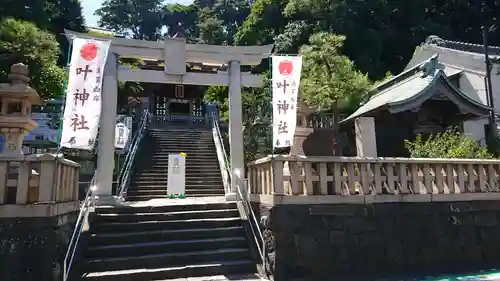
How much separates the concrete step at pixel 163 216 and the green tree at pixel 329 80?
7.56 m

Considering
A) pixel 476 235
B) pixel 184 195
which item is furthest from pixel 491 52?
pixel 184 195

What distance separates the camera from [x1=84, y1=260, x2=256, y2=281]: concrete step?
19.4ft

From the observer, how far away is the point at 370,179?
6.98 metres

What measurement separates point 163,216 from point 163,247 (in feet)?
2.96

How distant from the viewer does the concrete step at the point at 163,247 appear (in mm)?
6504

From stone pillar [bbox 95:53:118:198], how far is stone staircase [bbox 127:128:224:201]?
2168 millimetres

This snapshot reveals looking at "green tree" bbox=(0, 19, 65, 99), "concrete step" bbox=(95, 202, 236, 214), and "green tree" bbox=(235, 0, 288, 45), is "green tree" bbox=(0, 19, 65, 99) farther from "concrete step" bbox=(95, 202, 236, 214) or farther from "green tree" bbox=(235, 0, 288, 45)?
"green tree" bbox=(235, 0, 288, 45)

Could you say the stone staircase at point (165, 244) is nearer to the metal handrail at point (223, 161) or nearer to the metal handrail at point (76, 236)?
the metal handrail at point (76, 236)

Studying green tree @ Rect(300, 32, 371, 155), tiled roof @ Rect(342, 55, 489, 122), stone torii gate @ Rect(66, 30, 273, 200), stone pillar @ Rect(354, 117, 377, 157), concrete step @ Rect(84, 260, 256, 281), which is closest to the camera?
concrete step @ Rect(84, 260, 256, 281)

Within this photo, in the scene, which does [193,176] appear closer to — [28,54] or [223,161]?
[223,161]

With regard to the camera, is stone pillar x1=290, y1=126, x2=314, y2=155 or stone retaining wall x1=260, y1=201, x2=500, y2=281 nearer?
stone retaining wall x1=260, y1=201, x2=500, y2=281

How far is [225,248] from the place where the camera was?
23.3ft

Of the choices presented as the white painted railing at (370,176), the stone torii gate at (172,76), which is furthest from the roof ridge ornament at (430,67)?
the stone torii gate at (172,76)

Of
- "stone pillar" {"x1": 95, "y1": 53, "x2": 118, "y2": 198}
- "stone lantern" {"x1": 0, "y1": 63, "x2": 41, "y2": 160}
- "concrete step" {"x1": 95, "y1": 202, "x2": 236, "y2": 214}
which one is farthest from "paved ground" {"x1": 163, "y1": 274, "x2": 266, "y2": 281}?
"stone lantern" {"x1": 0, "y1": 63, "x2": 41, "y2": 160}
